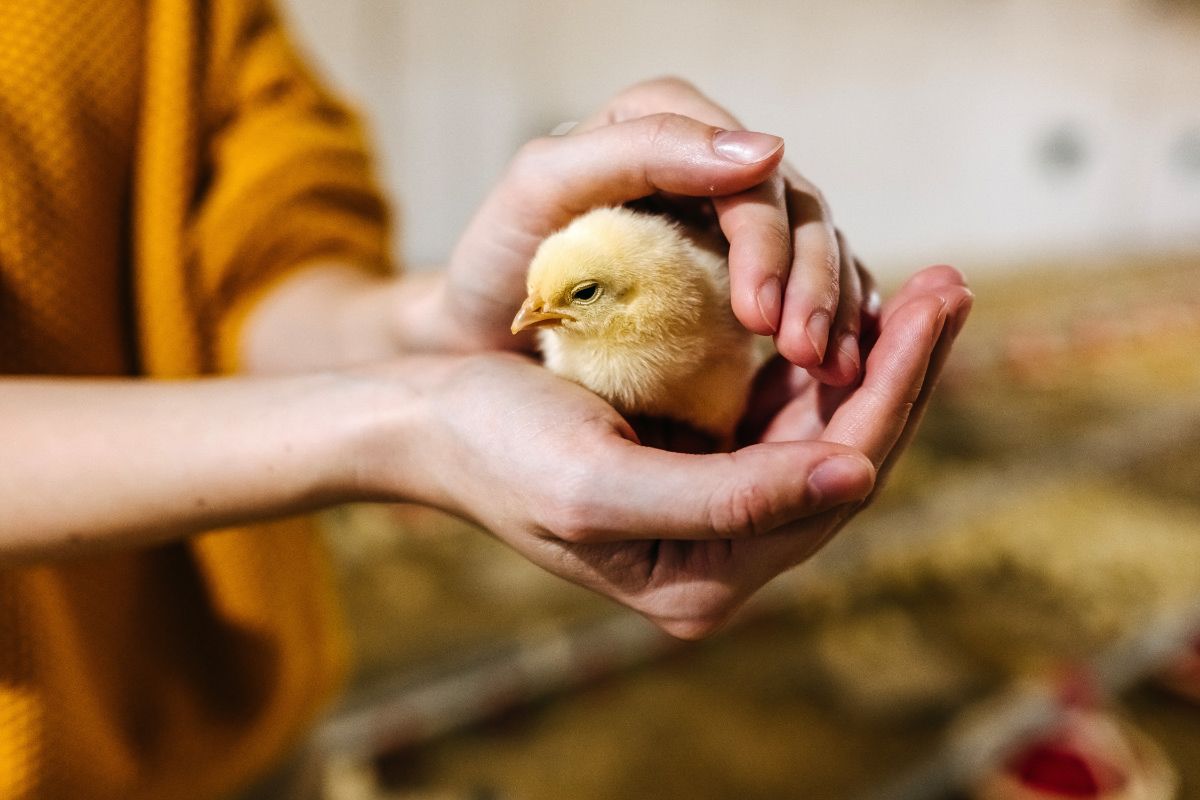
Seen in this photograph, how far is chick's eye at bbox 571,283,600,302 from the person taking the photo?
504 mm

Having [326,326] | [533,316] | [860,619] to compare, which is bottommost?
[860,619]

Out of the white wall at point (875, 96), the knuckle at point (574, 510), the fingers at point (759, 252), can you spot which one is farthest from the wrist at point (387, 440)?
the white wall at point (875, 96)

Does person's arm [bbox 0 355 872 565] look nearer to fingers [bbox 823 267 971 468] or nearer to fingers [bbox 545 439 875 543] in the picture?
fingers [bbox 545 439 875 543]

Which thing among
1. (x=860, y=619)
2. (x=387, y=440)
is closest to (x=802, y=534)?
(x=387, y=440)

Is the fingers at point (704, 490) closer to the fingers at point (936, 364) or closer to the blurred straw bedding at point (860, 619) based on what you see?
the fingers at point (936, 364)

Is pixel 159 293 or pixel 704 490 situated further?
pixel 159 293

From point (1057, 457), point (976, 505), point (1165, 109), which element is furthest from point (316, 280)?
point (1165, 109)

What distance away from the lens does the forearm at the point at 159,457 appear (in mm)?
518

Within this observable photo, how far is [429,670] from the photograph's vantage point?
1.20 metres

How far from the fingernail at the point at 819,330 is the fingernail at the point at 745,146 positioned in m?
0.09

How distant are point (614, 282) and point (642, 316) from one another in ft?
0.09

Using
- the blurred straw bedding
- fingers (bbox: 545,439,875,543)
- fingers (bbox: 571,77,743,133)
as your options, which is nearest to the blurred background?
the blurred straw bedding

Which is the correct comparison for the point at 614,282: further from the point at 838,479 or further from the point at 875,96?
the point at 875,96

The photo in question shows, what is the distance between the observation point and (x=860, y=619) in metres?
1.43
